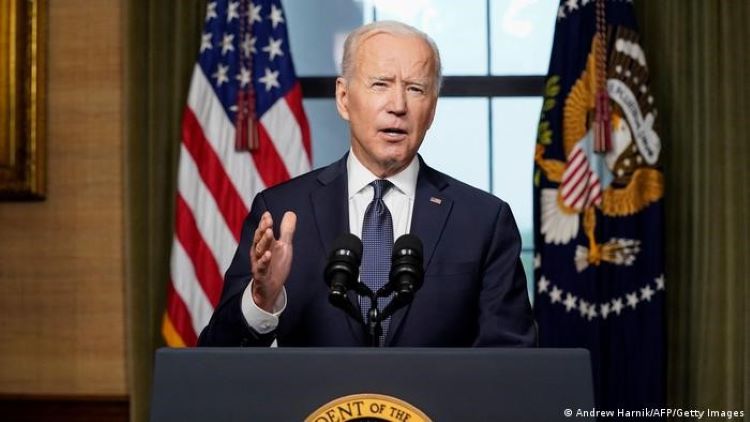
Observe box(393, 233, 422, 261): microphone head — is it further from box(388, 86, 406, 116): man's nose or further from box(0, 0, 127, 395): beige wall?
box(0, 0, 127, 395): beige wall

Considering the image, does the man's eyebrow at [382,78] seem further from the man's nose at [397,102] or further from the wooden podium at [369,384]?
the wooden podium at [369,384]

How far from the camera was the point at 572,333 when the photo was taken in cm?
510

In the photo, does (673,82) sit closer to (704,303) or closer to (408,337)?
(704,303)

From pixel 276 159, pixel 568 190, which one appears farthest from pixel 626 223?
pixel 276 159

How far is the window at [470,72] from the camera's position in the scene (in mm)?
5676

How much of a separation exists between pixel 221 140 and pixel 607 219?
6.28 ft

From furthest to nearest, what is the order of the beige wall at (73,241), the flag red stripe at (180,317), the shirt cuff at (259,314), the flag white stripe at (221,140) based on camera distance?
the beige wall at (73,241)
the flag white stripe at (221,140)
the flag red stripe at (180,317)
the shirt cuff at (259,314)

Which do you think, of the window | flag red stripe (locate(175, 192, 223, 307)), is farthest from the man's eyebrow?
the window

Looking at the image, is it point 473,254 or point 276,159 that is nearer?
point 473,254

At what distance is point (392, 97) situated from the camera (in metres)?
2.74

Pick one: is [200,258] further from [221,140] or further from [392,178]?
[392,178]

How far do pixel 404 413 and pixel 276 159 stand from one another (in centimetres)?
340

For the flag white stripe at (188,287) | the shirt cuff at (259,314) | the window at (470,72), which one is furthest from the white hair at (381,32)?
the window at (470,72)

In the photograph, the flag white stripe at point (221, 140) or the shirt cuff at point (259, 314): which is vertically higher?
the flag white stripe at point (221, 140)
